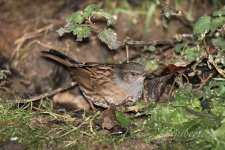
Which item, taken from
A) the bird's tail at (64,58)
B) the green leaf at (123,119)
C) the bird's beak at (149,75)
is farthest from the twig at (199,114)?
the bird's tail at (64,58)

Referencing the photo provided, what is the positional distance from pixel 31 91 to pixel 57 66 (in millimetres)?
579

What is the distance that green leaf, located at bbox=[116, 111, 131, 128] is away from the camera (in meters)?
5.43

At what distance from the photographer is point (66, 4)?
8.09m

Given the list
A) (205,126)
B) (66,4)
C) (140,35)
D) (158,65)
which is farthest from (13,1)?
(205,126)

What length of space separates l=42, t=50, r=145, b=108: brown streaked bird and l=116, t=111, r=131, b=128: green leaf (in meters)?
0.47

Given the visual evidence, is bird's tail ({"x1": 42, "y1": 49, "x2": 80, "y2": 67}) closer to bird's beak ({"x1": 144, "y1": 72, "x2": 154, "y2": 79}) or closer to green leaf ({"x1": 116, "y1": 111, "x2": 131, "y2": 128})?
bird's beak ({"x1": 144, "y1": 72, "x2": 154, "y2": 79})

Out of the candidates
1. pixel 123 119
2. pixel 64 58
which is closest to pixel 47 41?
pixel 64 58

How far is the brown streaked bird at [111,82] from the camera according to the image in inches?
239

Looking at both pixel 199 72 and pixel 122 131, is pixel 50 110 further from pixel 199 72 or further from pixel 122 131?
pixel 199 72

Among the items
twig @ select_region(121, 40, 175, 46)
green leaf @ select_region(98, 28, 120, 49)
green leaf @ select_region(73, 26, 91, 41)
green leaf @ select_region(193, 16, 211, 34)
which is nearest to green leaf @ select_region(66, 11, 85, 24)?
green leaf @ select_region(73, 26, 91, 41)

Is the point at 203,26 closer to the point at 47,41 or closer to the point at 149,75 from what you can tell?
→ the point at 149,75

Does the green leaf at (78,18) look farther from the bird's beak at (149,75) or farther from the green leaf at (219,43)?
the green leaf at (219,43)

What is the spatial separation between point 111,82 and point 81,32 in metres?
0.80

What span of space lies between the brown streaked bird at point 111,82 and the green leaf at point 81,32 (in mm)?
608
